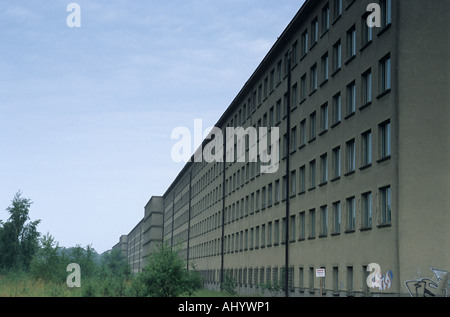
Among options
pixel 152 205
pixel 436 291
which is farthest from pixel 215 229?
pixel 152 205

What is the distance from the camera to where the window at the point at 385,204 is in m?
34.1

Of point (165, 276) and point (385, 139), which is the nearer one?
point (165, 276)

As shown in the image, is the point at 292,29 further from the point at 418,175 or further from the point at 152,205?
the point at 152,205

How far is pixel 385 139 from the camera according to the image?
35.4 m

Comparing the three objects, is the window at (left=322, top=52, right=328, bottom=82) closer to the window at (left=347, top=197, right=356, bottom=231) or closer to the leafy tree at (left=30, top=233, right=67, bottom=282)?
the window at (left=347, top=197, right=356, bottom=231)

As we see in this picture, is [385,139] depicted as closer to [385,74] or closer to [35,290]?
[385,74]

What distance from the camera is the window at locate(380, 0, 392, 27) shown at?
1405 inches

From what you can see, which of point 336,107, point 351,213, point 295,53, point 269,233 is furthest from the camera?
point 269,233

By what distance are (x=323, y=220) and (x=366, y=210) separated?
25.1 feet

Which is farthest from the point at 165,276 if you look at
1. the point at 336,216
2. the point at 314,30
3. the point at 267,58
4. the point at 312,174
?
the point at 267,58

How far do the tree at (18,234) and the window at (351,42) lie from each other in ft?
219

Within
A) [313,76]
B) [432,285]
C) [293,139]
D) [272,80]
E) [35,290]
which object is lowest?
[35,290]

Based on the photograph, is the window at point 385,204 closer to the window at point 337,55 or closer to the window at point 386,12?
the window at point 386,12

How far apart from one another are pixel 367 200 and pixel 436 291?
7285 millimetres
